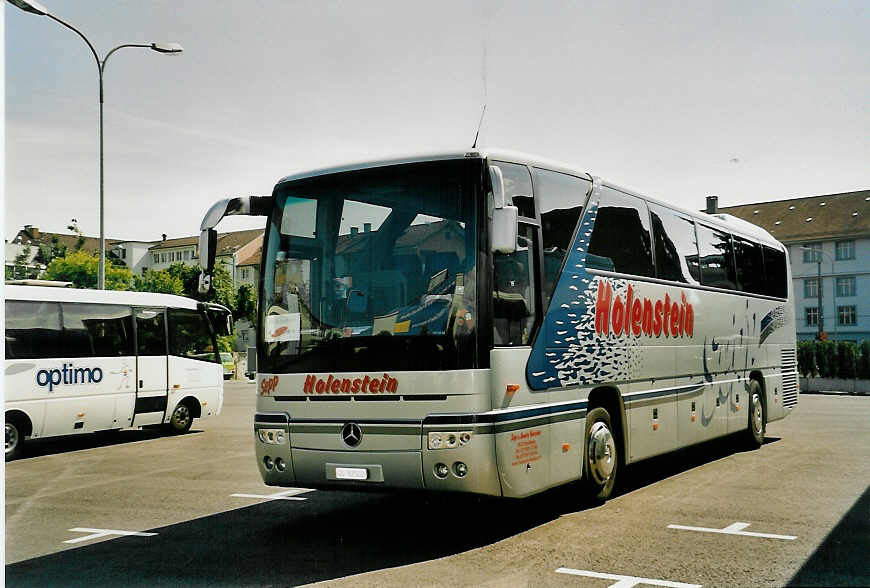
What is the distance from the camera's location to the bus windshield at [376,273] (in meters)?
7.81

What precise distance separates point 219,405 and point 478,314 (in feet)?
47.1

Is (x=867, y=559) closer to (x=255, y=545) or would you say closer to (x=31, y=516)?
(x=255, y=545)

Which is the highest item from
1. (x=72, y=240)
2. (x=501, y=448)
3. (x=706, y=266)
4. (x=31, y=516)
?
(x=72, y=240)

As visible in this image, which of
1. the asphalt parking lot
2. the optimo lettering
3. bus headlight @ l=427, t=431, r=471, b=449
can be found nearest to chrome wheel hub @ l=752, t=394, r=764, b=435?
the asphalt parking lot

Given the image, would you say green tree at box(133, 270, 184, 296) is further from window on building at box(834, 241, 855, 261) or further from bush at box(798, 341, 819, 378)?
window on building at box(834, 241, 855, 261)

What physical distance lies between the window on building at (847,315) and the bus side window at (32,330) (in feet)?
244

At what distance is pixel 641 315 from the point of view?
35.4 feet

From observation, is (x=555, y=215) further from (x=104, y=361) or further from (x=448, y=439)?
(x=104, y=361)

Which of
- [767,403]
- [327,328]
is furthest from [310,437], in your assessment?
[767,403]

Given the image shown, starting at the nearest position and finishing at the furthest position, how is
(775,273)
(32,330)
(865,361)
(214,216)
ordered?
(214,216) → (32,330) → (775,273) → (865,361)

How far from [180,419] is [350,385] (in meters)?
12.8

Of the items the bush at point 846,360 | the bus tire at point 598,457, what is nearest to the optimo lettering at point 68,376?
the bus tire at point 598,457

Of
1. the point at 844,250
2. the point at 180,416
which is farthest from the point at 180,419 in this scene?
the point at 844,250

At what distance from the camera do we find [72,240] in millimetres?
114062
